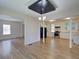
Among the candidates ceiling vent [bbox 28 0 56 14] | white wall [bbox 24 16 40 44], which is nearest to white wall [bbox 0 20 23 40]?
white wall [bbox 24 16 40 44]

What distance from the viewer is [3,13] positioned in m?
4.15

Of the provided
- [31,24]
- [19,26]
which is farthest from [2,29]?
[31,24]

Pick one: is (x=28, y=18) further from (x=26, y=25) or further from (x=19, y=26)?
(x=19, y=26)

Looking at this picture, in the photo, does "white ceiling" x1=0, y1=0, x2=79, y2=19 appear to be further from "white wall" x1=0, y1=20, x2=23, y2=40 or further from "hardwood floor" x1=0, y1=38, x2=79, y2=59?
"white wall" x1=0, y1=20, x2=23, y2=40

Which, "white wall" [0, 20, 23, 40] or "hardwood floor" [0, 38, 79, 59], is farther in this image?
"white wall" [0, 20, 23, 40]

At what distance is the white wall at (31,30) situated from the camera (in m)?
5.63

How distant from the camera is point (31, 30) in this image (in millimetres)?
6094

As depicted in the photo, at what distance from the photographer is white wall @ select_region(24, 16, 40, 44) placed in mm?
5626

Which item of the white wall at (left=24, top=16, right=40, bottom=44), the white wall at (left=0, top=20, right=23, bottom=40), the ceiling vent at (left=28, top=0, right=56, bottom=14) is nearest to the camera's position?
the ceiling vent at (left=28, top=0, right=56, bottom=14)

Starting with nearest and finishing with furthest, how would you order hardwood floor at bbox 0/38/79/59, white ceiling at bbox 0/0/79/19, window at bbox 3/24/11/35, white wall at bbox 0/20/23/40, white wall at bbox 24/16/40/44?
1. white ceiling at bbox 0/0/79/19
2. hardwood floor at bbox 0/38/79/59
3. white wall at bbox 24/16/40/44
4. white wall at bbox 0/20/23/40
5. window at bbox 3/24/11/35

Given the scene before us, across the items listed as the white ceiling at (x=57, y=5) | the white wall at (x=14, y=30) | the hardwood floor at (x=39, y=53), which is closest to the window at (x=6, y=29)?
the white wall at (x=14, y=30)

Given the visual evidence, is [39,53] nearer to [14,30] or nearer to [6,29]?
[6,29]

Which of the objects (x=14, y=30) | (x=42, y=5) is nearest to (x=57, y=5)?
(x=42, y=5)

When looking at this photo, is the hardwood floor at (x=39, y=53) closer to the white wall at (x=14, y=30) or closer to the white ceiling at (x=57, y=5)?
the white ceiling at (x=57, y=5)
